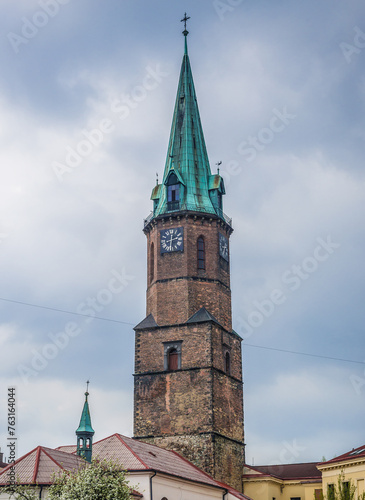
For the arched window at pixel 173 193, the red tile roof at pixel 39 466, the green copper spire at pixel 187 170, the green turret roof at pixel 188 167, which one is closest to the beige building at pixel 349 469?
the red tile roof at pixel 39 466

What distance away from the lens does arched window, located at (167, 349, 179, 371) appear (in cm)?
5422

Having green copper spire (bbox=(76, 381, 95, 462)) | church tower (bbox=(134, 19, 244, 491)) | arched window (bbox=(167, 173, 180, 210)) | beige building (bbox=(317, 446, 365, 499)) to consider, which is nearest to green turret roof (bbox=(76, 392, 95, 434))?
green copper spire (bbox=(76, 381, 95, 462))

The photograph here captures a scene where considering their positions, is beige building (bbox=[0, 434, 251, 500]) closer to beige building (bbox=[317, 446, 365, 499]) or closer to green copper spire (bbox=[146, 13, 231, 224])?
beige building (bbox=[317, 446, 365, 499])

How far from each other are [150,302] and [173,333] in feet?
13.1

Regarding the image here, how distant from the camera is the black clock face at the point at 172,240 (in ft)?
188

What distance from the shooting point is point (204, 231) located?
58156 millimetres

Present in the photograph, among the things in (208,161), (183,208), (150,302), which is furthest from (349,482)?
(208,161)

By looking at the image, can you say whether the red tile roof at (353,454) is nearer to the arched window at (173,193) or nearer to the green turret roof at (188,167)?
the green turret roof at (188,167)

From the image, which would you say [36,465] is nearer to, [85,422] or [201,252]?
[85,422]

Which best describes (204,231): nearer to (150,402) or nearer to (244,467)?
(150,402)

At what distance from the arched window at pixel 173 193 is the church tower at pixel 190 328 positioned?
81 mm

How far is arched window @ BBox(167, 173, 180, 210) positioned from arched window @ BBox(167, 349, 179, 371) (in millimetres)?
11541

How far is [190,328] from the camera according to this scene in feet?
179

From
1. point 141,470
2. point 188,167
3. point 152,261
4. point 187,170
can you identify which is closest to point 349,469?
point 141,470
